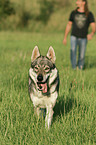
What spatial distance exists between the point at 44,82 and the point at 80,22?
6184 mm

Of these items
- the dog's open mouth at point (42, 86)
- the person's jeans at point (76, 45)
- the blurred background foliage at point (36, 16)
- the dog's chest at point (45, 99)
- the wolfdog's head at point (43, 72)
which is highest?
the wolfdog's head at point (43, 72)

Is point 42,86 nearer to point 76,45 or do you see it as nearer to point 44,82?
point 44,82

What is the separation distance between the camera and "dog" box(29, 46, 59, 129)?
12.5 feet

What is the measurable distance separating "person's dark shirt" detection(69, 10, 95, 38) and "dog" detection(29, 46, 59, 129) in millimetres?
5656

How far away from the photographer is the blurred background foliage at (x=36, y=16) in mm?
38281

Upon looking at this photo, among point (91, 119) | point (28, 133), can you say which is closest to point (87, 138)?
point (91, 119)

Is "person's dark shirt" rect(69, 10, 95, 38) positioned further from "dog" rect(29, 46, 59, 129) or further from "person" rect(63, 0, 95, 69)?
"dog" rect(29, 46, 59, 129)

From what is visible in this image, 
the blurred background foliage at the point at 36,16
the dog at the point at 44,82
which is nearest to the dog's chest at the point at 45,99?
the dog at the point at 44,82

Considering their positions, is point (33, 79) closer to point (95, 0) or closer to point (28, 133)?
point (28, 133)

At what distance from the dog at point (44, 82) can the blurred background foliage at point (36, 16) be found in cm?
3282

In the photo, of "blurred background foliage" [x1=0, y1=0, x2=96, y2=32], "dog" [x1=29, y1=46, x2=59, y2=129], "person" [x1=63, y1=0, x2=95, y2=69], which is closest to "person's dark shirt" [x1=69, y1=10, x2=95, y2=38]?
"person" [x1=63, y1=0, x2=95, y2=69]

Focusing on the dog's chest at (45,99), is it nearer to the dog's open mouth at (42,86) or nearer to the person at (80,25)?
the dog's open mouth at (42,86)

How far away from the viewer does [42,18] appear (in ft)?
137

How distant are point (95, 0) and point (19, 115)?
3668cm
